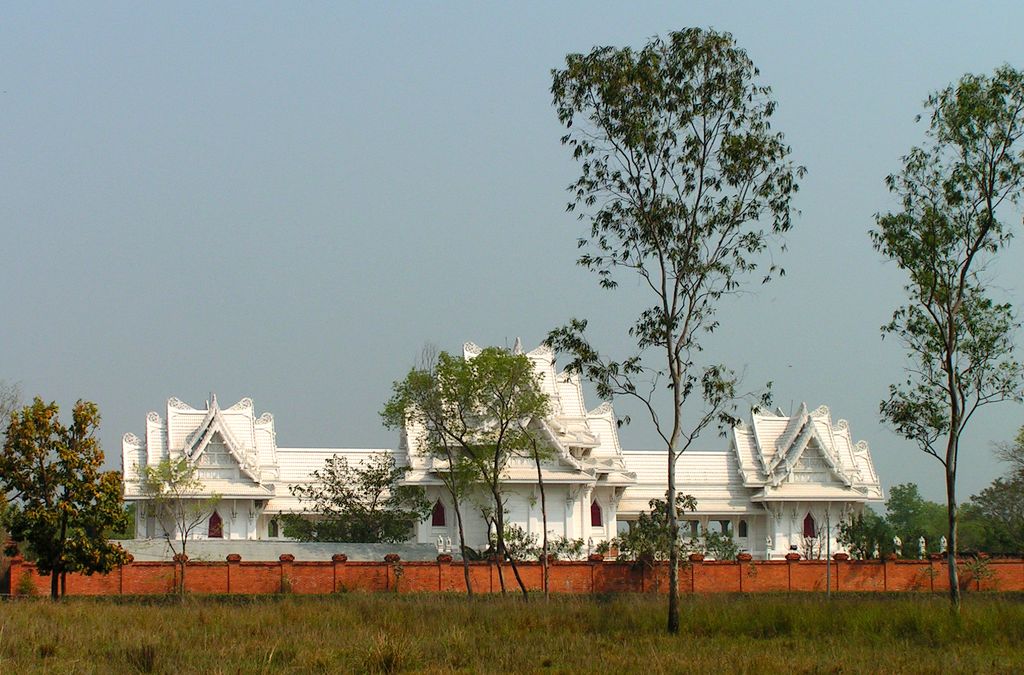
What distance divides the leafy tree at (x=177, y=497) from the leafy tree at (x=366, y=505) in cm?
386

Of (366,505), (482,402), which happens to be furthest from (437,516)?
(482,402)

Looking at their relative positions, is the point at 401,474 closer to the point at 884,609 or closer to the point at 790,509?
the point at 790,509

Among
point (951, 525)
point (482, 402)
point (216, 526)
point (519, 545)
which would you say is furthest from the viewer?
point (216, 526)

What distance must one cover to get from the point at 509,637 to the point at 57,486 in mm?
16766

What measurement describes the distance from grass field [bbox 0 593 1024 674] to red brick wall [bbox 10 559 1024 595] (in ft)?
34.9

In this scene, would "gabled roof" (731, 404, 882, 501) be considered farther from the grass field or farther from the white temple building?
the grass field

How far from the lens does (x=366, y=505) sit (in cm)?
5403

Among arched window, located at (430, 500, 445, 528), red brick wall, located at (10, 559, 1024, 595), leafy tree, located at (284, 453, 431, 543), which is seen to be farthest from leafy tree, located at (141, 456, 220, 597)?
arched window, located at (430, 500, 445, 528)

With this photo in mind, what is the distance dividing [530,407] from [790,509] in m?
20.6

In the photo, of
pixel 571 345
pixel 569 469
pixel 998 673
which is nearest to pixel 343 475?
pixel 569 469

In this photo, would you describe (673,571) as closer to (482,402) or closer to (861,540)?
(482,402)

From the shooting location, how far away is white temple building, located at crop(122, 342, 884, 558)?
54.0 meters

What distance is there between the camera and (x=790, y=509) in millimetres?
59438

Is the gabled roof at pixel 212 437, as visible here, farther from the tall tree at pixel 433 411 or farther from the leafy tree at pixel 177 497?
the tall tree at pixel 433 411
